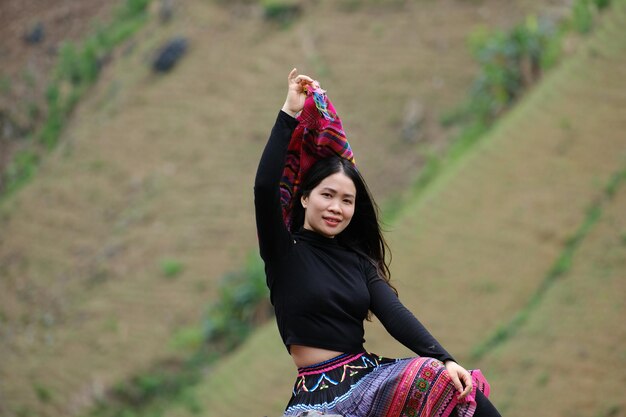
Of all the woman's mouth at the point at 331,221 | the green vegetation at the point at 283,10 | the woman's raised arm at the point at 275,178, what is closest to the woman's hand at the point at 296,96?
the woman's raised arm at the point at 275,178

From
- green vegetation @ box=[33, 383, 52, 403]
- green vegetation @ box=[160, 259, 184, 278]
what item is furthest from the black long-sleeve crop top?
green vegetation @ box=[160, 259, 184, 278]

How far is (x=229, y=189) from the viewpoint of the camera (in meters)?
17.2

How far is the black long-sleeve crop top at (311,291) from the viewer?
323 centimetres

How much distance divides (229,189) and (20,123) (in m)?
6.67

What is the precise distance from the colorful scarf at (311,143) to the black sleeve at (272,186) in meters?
0.14

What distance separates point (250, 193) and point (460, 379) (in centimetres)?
1371

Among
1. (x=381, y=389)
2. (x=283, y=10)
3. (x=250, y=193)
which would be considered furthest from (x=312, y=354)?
(x=283, y=10)

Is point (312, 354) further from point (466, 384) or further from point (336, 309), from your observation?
point (466, 384)

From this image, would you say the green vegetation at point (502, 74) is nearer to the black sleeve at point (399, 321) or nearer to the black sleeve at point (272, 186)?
the black sleeve at point (399, 321)

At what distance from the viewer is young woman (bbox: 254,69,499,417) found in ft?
10.3

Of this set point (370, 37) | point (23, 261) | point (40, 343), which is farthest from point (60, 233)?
point (370, 37)

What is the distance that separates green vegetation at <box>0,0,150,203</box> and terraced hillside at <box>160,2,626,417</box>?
878cm

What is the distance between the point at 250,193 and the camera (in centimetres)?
1675

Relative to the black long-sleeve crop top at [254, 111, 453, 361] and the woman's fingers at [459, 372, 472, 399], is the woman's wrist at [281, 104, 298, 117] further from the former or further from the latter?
the woman's fingers at [459, 372, 472, 399]
